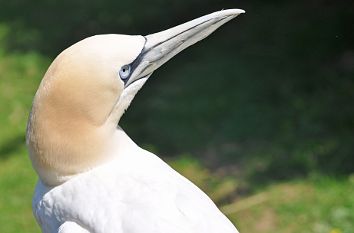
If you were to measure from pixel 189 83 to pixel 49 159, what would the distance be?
3590mm

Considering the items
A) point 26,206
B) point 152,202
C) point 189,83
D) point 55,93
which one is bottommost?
point 26,206

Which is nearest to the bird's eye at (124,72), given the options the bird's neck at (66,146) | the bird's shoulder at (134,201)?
the bird's neck at (66,146)

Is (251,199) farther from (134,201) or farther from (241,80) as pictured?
(134,201)

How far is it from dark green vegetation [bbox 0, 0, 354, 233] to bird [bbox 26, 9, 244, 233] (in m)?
1.98

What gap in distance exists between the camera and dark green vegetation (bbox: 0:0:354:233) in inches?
191

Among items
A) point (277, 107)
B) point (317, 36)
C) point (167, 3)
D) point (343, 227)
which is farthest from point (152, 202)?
point (167, 3)

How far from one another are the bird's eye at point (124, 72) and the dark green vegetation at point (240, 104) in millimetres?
2116

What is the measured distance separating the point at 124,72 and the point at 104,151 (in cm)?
26

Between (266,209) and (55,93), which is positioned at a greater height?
(55,93)

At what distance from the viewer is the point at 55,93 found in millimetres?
2648

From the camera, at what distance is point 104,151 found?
2752 mm

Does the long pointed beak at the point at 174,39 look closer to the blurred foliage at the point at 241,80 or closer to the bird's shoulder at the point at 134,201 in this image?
the bird's shoulder at the point at 134,201

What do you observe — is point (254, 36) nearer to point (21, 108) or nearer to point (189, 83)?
point (189, 83)

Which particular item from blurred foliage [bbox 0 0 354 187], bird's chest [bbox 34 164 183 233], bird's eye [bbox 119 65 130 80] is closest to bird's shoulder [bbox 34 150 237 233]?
bird's chest [bbox 34 164 183 233]
